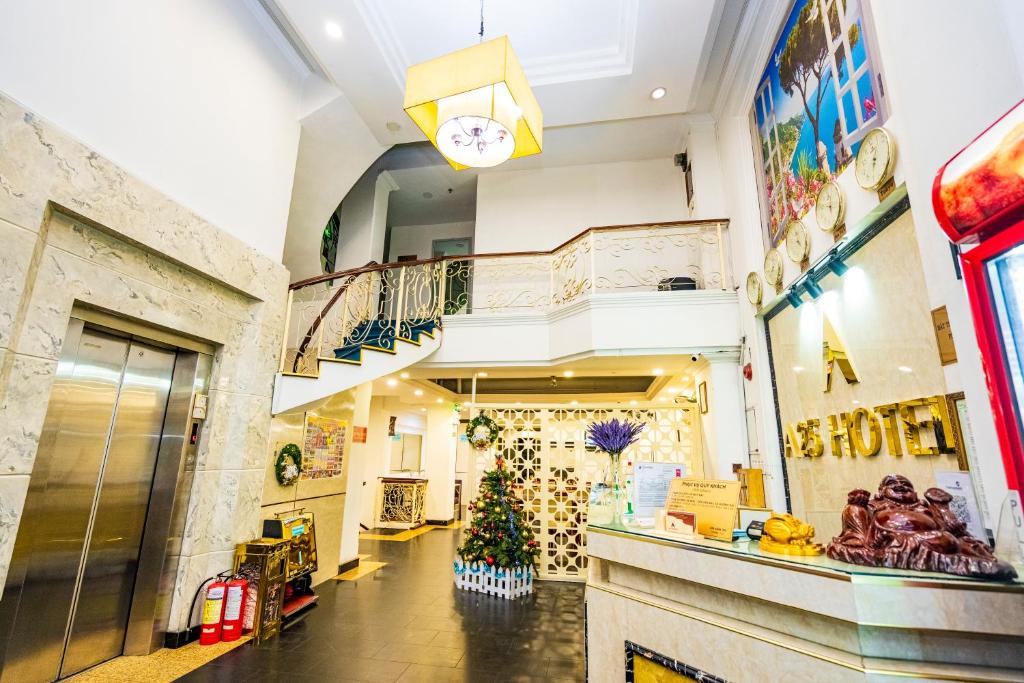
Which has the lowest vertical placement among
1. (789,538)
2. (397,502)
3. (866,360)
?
(397,502)

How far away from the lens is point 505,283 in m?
8.05

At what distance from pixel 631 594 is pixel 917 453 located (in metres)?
1.83

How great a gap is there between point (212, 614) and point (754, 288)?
6022 mm

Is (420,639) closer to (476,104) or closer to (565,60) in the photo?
(476,104)

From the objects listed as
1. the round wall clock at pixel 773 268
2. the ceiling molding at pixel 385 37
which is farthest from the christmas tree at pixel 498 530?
the ceiling molding at pixel 385 37

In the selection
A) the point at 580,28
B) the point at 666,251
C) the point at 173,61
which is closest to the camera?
the point at 173,61

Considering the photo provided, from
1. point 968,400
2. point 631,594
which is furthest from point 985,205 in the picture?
point 631,594

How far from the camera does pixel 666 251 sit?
25.3 feet

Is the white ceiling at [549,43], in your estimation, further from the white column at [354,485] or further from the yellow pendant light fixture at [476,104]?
the white column at [354,485]

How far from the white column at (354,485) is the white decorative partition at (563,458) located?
1.74 metres

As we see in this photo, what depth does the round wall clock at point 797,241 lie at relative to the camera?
3785 mm

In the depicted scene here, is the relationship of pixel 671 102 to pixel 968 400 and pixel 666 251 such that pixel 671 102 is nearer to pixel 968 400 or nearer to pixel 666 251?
pixel 666 251

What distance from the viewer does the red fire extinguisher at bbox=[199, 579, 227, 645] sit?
4.12 meters

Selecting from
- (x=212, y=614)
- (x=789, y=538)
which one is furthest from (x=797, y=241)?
(x=212, y=614)
